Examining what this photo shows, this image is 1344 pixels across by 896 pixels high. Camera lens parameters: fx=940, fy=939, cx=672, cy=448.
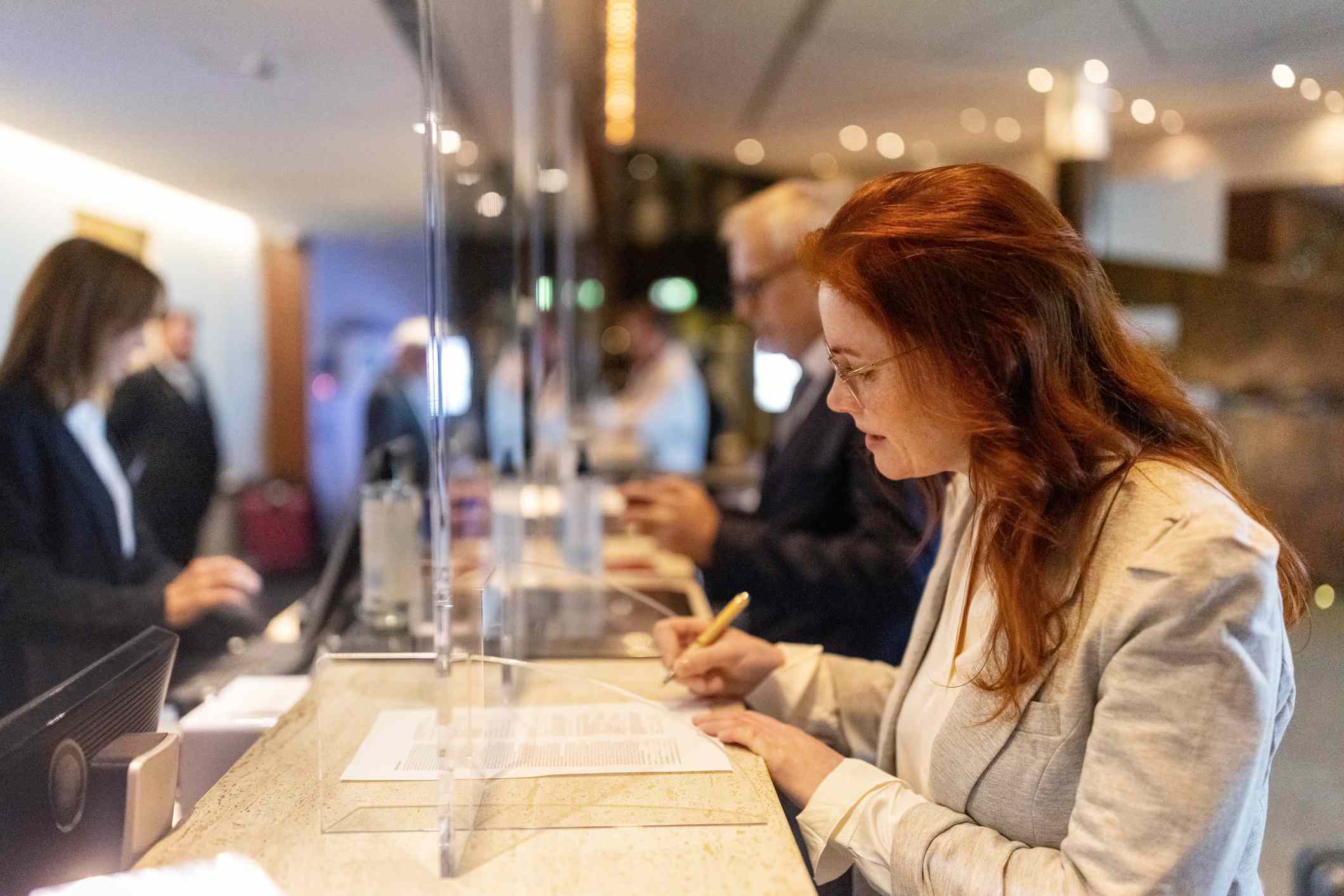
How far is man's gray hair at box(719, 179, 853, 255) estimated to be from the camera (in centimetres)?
186

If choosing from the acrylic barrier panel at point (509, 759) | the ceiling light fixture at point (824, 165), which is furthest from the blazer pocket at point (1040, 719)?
the ceiling light fixture at point (824, 165)

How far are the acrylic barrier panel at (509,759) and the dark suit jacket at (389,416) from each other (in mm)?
2872

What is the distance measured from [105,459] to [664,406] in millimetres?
4407

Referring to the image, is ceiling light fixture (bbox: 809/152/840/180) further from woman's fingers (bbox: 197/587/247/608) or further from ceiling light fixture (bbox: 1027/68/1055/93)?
woman's fingers (bbox: 197/587/247/608)

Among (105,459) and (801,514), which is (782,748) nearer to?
(801,514)

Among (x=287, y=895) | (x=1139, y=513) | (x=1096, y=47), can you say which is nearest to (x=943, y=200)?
(x=1139, y=513)

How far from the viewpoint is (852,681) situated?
1.22 m

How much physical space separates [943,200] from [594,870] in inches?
25.4

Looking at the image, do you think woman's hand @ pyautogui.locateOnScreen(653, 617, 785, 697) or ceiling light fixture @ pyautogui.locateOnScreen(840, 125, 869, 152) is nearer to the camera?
woman's hand @ pyautogui.locateOnScreen(653, 617, 785, 697)

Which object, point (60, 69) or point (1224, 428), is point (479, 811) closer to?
point (1224, 428)

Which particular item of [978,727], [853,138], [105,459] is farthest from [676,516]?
[853,138]

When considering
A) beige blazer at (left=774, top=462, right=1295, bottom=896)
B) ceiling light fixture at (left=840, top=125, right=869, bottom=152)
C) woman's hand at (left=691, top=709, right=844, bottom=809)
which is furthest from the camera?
ceiling light fixture at (left=840, top=125, right=869, bottom=152)

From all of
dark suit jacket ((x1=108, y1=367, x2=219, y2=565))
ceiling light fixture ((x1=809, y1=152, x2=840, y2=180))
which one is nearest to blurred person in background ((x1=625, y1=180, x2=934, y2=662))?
dark suit jacket ((x1=108, y1=367, x2=219, y2=565))

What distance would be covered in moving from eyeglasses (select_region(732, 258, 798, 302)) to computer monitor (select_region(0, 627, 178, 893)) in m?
1.32
